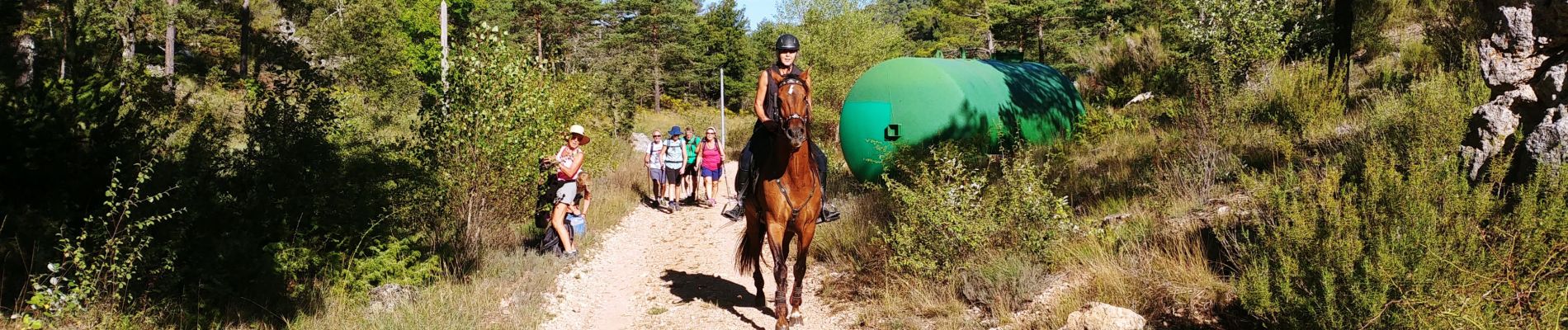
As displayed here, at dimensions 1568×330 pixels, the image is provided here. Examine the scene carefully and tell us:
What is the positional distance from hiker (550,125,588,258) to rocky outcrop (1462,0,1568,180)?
7957 millimetres

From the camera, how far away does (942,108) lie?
11336 mm

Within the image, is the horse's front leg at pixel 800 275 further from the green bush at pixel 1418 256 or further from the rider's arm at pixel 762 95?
the green bush at pixel 1418 256

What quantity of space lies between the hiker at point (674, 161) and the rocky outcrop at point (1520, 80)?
1121cm

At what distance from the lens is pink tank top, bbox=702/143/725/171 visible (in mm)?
14828

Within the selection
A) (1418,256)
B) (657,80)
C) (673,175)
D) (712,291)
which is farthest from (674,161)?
(657,80)

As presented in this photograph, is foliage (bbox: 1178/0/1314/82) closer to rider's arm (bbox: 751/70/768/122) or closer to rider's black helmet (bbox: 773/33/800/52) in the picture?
rider's black helmet (bbox: 773/33/800/52)

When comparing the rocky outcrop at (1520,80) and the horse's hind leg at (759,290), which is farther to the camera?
the horse's hind leg at (759,290)

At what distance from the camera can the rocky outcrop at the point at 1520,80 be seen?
4.21 meters

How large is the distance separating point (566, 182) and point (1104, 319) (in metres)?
6.47

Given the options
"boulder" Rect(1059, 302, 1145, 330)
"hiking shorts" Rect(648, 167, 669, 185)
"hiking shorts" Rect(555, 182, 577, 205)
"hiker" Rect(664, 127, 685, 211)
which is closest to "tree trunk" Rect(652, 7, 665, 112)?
"hiking shorts" Rect(648, 167, 669, 185)

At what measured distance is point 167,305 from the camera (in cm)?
521

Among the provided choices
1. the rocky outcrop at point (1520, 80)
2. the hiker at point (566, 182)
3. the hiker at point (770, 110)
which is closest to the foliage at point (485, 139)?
the hiker at point (566, 182)

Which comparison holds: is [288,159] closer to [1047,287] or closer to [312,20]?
[1047,287]

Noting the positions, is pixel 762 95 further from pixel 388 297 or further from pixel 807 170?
pixel 388 297
